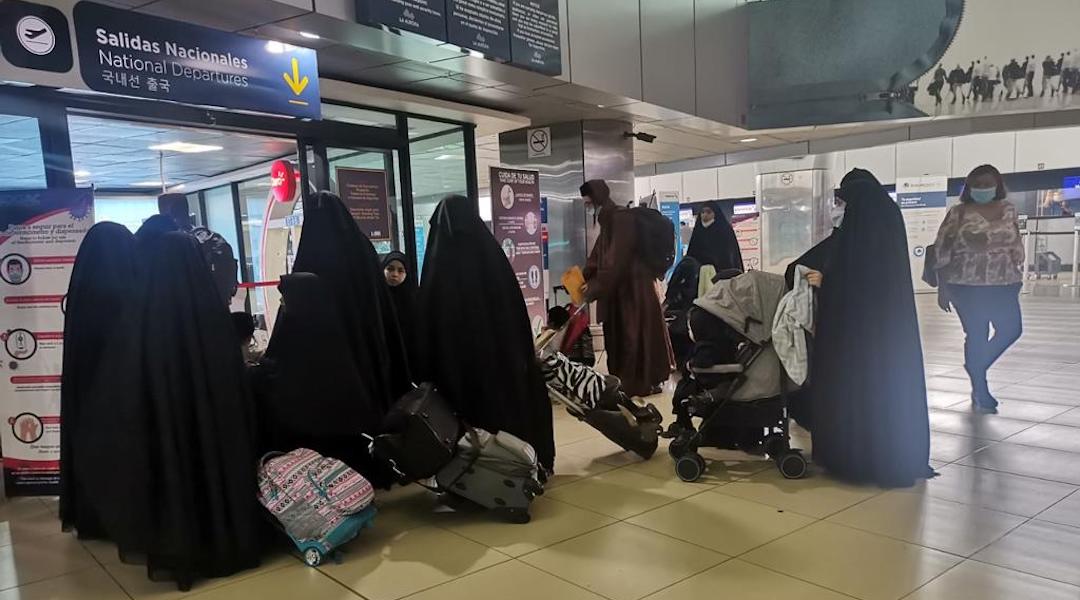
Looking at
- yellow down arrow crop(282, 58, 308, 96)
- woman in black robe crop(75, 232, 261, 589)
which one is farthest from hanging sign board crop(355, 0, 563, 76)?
woman in black robe crop(75, 232, 261, 589)

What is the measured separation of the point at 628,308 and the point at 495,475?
2.32 m

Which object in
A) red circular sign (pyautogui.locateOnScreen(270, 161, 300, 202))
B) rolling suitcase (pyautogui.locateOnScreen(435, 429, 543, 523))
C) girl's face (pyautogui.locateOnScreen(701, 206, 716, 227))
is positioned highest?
red circular sign (pyautogui.locateOnScreen(270, 161, 300, 202))

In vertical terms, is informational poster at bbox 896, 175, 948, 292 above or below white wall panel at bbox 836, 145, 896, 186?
below

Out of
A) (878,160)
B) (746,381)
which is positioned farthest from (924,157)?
(746,381)

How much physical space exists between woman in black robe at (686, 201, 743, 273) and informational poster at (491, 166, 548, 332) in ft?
4.84

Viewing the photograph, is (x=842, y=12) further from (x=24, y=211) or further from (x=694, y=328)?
(x=24, y=211)

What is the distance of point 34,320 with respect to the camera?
3.90 metres

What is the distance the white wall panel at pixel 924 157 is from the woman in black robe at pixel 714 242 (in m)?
8.45

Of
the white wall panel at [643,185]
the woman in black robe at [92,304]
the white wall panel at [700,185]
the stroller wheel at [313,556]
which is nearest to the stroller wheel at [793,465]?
the stroller wheel at [313,556]

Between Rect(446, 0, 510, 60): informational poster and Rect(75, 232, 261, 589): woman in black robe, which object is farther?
Rect(446, 0, 510, 60): informational poster

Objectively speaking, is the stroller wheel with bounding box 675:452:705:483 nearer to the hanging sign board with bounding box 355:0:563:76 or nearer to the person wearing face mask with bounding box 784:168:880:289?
the person wearing face mask with bounding box 784:168:880:289

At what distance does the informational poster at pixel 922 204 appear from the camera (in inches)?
516

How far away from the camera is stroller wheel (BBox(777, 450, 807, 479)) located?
148 inches

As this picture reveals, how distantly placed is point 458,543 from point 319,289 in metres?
1.27
